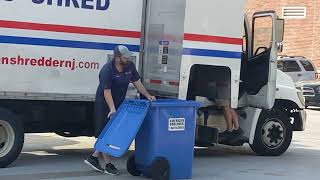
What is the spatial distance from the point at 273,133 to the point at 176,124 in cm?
347

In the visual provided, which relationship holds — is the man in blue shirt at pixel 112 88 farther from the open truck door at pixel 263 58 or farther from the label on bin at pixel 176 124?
the open truck door at pixel 263 58

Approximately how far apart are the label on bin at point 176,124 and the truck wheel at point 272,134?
2.97m

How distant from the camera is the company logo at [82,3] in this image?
355 inches

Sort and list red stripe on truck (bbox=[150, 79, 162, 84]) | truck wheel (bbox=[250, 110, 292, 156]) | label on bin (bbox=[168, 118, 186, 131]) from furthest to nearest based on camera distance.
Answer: truck wheel (bbox=[250, 110, 292, 156]), red stripe on truck (bbox=[150, 79, 162, 84]), label on bin (bbox=[168, 118, 186, 131])

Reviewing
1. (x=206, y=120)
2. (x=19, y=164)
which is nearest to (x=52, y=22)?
(x=19, y=164)

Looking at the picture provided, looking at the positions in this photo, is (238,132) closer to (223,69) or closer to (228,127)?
(228,127)

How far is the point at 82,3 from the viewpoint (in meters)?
9.28

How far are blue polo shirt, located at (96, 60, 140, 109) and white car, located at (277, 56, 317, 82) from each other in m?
18.0

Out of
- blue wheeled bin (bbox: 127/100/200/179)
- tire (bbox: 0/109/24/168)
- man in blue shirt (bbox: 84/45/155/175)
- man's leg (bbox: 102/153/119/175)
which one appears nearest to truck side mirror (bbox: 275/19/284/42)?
blue wheeled bin (bbox: 127/100/200/179)

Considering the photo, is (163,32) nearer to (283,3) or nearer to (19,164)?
(19,164)

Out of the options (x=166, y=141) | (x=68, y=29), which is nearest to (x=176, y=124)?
(x=166, y=141)

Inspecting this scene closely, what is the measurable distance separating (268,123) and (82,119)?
3.37 meters

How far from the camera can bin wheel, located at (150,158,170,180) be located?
26.7 ft

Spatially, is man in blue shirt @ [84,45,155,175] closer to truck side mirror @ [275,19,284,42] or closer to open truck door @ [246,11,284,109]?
open truck door @ [246,11,284,109]
